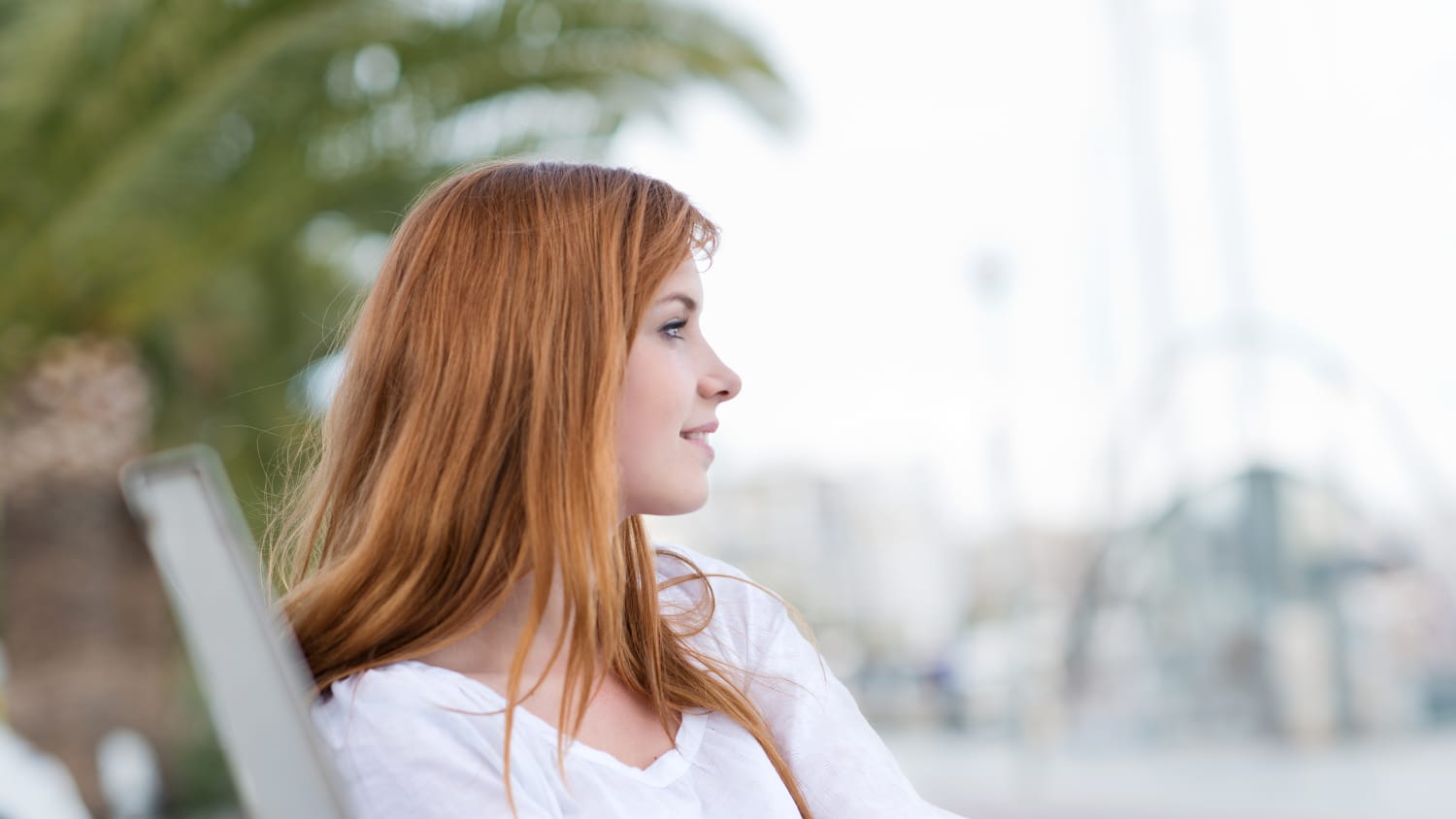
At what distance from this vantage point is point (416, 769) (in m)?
1.27

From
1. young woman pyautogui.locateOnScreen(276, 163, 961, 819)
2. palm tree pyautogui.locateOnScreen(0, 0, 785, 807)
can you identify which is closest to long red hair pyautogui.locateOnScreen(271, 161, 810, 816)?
young woman pyautogui.locateOnScreen(276, 163, 961, 819)

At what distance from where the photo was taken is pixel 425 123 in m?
6.43

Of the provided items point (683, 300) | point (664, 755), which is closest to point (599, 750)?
point (664, 755)

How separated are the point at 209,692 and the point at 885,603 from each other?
13327 millimetres

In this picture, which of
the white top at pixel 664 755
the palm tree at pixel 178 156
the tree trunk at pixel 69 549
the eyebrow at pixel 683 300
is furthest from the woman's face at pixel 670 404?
the tree trunk at pixel 69 549

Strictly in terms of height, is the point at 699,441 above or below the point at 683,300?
below

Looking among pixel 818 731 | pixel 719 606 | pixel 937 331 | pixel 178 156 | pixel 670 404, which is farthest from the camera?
pixel 937 331

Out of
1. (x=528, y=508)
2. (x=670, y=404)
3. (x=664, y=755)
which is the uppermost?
(x=670, y=404)

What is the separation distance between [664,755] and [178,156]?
5.15 m

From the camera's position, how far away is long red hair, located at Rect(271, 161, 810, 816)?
1.41 metres

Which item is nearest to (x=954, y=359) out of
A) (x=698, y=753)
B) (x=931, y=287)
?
(x=931, y=287)

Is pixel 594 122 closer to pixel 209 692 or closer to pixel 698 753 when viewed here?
pixel 698 753

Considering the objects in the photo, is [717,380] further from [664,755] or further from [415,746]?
[415,746]

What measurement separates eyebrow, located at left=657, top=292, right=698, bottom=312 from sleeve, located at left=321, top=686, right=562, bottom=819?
0.48 metres
